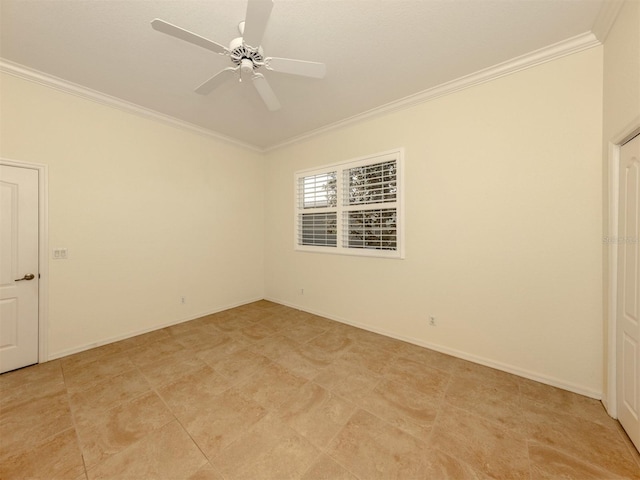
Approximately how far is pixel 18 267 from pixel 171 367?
1.91m

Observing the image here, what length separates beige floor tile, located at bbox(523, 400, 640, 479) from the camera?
150 cm

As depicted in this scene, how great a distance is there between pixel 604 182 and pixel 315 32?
2.73 meters

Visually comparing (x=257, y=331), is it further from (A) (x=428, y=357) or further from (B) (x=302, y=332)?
(A) (x=428, y=357)

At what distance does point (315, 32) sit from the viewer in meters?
2.04

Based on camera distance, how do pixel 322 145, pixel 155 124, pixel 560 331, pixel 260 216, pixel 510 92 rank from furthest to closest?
pixel 260 216, pixel 322 145, pixel 155 124, pixel 510 92, pixel 560 331

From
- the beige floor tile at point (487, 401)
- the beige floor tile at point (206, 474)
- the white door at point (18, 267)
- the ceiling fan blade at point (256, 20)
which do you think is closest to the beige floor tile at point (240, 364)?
the beige floor tile at point (206, 474)

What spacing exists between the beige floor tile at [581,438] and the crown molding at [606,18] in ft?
10.0

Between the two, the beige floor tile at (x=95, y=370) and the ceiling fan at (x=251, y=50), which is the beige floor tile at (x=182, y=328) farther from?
the ceiling fan at (x=251, y=50)

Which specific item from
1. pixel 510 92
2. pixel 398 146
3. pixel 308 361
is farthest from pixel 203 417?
pixel 510 92

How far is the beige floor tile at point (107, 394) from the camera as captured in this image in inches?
77.2

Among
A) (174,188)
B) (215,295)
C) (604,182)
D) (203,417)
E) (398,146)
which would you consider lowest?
(203,417)

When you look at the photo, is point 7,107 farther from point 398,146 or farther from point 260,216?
point 398,146

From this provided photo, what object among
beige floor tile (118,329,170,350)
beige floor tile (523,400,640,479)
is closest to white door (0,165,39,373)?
beige floor tile (118,329,170,350)

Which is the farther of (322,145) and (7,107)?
(322,145)
